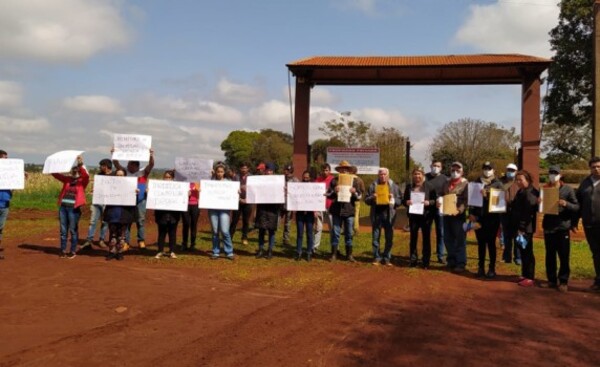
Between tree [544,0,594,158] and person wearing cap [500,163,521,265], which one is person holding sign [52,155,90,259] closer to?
person wearing cap [500,163,521,265]

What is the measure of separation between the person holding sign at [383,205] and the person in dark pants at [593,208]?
328 centimetres

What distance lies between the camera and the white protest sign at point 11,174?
9.37 m

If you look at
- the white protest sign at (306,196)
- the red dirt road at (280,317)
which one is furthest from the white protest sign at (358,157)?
the red dirt road at (280,317)

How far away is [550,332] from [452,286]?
2.44 metres

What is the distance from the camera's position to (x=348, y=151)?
15.1 metres

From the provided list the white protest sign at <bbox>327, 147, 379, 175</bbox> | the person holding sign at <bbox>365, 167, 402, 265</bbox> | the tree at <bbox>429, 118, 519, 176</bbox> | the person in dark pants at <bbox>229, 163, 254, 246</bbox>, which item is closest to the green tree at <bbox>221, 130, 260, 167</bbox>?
the tree at <bbox>429, 118, 519, 176</bbox>

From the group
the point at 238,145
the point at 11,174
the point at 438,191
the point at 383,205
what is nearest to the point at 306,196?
the point at 383,205

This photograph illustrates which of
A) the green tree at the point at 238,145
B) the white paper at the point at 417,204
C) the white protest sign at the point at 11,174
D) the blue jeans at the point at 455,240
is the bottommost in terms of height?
the blue jeans at the point at 455,240

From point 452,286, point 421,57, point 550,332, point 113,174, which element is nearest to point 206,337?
point 550,332

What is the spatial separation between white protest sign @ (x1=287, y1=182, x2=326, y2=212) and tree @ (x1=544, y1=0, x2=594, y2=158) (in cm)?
2040

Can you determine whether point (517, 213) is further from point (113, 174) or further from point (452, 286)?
point (113, 174)

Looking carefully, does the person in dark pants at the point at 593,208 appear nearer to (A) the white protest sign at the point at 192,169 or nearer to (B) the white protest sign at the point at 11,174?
(A) the white protest sign at the point at 192,169

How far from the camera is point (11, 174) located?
9484 millimetres

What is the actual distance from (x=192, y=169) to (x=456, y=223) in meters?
5.86
